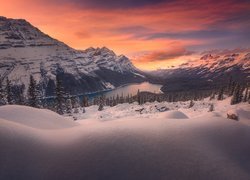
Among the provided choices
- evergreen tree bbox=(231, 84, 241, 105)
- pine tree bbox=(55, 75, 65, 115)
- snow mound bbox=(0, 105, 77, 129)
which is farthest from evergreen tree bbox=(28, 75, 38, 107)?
evergreen tree bbox=(231, 84, 241, 105)

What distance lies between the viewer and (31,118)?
8.57 meters

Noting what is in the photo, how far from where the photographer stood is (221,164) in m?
5.67

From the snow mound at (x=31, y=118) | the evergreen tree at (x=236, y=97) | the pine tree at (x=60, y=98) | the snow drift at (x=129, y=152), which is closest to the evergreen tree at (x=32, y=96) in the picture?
the pine tree at (x=60, y=98)

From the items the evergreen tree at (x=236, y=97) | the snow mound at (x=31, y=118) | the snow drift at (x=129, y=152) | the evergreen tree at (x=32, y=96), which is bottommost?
the evergreen tree at (x=236, y=97)

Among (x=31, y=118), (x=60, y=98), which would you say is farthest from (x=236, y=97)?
(x=31, y=118)

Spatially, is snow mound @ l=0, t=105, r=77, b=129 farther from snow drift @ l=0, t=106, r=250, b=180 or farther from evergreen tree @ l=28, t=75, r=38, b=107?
evergreen tree @ l=28, t=75, r=38, b=107

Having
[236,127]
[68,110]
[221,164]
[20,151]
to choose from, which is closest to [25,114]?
[20,151]

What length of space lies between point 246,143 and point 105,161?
14.0 ft

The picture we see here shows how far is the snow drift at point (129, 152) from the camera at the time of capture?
5.34 metres

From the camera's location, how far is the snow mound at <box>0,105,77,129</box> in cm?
817

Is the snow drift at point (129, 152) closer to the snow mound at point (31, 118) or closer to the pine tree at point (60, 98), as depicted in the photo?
the snow mound at point (31, 118)

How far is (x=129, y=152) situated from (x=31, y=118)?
4689 mm

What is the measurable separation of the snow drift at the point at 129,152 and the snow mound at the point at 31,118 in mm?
1347

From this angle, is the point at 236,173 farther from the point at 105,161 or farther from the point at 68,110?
the point at 68,110
